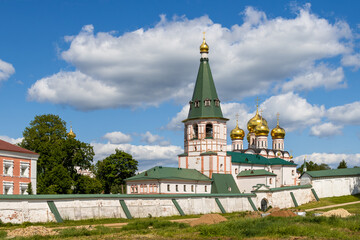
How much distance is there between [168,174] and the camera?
58.1m

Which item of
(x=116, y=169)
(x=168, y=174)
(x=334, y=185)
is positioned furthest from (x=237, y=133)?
(x=168, y=174)

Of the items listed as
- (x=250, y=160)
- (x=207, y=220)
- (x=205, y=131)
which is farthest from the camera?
(x=250, y=160)

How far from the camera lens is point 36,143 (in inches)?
2090

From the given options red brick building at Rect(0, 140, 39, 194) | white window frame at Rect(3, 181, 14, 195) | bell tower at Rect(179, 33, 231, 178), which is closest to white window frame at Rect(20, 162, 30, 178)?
red brick building at Rect(0, 140, 39, 194)

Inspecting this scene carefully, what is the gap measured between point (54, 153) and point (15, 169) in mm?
9623

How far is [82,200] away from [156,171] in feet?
76.7

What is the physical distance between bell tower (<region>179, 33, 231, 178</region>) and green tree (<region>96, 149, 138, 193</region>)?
6407 millimetres

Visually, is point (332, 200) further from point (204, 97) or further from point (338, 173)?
point (204, 97)

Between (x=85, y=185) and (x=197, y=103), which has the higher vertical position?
(x=197, y=103)

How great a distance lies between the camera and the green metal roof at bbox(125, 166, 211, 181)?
57.5 m

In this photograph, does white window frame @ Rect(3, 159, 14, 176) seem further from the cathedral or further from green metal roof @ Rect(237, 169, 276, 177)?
green metal roof @ Rect(237, 169, 276, 177)

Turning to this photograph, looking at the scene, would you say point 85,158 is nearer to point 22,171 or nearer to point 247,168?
point 22,171

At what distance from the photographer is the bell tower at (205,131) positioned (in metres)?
63.2

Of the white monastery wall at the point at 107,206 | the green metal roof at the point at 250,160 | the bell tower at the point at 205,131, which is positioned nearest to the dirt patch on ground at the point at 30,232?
the white monastery wall at the point at 107,206
